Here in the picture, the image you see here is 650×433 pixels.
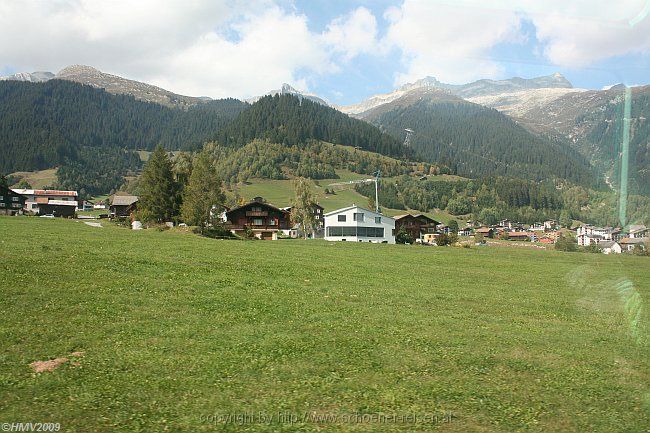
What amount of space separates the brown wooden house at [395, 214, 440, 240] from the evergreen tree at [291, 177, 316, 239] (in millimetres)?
34821

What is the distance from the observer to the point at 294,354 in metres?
14.2

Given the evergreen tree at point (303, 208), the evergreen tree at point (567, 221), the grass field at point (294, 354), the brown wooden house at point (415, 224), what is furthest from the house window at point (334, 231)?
the grass field at point (294, 354)

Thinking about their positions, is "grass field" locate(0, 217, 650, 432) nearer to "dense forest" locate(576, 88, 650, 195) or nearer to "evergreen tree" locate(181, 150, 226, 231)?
"dense forest" locate(576, 88, 650, 195)

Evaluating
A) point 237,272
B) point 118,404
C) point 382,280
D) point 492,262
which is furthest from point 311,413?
point 492,262

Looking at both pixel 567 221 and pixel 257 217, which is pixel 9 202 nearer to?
pixel 257 217

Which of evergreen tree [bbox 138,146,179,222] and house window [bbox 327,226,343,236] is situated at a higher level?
evergreen tree [bbox 138,146,179,222]

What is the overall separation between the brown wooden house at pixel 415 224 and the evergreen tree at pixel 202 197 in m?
66.1

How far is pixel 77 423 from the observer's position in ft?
30.9

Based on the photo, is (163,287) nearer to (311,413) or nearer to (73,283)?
(73,283)

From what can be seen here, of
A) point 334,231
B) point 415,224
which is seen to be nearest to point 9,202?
point 334,231

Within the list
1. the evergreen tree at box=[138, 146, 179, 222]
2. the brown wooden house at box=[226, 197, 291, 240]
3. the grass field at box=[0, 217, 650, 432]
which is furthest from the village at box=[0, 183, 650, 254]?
the grass field at box=[0, 217, 650, 432]

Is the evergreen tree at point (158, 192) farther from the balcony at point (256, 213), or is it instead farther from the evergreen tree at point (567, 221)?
the evergreen tree at point (567, 221)

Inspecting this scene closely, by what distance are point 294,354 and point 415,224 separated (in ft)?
418

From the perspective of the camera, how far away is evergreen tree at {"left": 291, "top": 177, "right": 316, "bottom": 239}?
105 m
